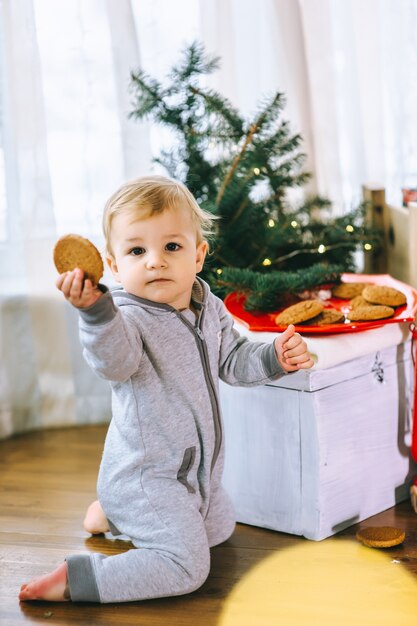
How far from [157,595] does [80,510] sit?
0.37m

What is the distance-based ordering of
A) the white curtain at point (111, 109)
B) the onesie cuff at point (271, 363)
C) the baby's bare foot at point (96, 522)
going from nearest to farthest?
the onesie cuff at point (271, 363) < the baby's bare foot at point (96, 522) < the white curtain at point (111, 109)

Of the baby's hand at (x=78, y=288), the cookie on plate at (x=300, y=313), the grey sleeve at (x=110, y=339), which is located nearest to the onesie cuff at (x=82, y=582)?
the grey sleeve at (x=110, y=339)

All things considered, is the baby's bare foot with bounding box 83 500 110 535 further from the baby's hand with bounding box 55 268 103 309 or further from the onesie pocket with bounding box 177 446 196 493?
the baby's hand with bounding box 55 268 103 309

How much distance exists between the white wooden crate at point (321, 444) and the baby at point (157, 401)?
3.6 inches

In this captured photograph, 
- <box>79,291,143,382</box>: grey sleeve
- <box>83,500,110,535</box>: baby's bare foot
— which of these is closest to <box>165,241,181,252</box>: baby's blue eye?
<box>79,291,143,382</box>: grey sleeve

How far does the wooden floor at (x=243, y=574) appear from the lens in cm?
123

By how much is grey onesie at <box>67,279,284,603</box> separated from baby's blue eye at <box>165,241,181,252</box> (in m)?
0.08

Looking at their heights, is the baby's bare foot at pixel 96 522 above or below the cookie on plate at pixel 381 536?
above

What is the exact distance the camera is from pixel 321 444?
1.42 m

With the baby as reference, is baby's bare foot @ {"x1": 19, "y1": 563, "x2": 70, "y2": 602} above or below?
below

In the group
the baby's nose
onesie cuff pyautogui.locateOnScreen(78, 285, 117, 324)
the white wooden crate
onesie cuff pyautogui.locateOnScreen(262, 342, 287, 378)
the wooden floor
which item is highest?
the baby's nose

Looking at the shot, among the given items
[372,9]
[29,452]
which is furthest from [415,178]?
[29,452]

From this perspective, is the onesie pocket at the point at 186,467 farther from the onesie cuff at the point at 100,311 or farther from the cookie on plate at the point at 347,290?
the cookie on plate at the point at 347,290

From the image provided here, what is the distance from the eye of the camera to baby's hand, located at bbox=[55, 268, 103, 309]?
1.16 meters
